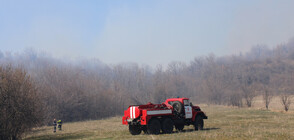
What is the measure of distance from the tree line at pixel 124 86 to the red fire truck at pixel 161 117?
8901 mm

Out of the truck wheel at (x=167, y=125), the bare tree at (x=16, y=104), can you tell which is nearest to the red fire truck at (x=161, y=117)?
the truck wheel at (x=167, y=125)

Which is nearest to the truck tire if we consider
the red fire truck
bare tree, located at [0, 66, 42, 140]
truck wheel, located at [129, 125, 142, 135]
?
the red fire truck

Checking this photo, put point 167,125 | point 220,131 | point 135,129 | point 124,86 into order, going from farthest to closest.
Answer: point 124,86 < point 135,129 < point 167,125 < point 220,131

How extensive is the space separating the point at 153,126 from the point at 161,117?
92 cm

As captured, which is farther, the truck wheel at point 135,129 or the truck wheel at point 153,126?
the truck wheel at point 135,129

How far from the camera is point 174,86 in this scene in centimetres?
10112

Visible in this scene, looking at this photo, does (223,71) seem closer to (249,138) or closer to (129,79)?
(129,79)

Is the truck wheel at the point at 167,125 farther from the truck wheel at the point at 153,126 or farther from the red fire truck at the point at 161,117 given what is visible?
the truck wheel at the point at 153,126

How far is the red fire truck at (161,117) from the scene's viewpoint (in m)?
18.0

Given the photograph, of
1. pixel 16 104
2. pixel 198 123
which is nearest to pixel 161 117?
pixel 198 123

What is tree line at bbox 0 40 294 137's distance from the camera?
74.7ft

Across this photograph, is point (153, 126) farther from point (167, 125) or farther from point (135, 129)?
point (135, 129)

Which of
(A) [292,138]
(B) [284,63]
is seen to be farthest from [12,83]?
(B) [284,63]

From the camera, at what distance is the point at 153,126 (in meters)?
18.1
